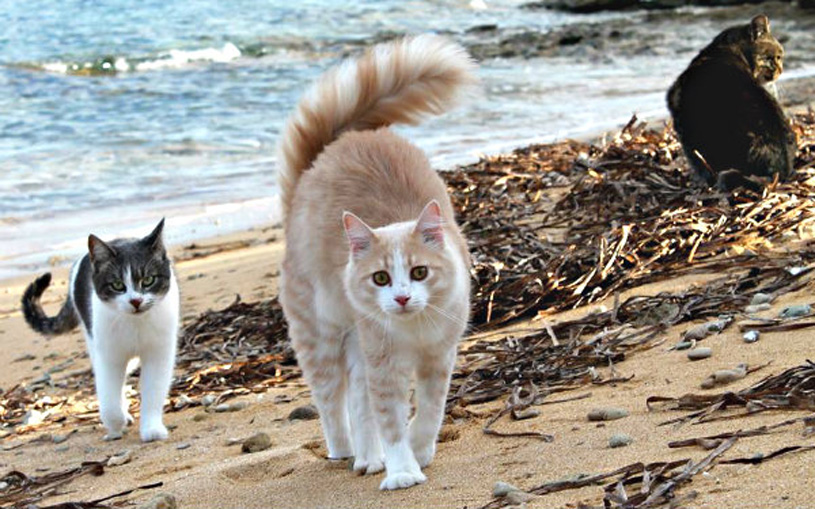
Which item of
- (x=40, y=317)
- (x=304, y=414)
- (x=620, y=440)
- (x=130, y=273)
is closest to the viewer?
(x=620, y=440)

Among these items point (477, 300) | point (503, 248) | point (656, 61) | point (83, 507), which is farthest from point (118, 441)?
point (656, 61)

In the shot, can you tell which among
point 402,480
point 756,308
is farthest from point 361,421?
point 756,308

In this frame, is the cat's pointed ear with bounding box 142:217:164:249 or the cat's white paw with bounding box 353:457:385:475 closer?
the cat's white paw with bounding box 353:457:385:475

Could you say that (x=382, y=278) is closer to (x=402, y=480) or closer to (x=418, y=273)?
(x=418, y=273)

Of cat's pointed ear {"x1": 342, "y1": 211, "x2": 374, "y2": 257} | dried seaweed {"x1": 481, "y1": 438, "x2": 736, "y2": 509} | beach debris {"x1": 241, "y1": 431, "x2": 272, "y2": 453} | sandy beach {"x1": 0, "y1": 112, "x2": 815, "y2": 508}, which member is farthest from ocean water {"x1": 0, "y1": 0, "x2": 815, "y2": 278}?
dried seaweed {"x1": 481, "y1": 438, "x2": 736, "y2": 509}

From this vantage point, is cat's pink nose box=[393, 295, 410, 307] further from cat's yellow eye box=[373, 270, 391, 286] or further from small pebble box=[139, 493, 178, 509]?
small pebble box=[139, 493, 178, 509]

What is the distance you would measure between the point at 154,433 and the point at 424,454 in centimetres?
172

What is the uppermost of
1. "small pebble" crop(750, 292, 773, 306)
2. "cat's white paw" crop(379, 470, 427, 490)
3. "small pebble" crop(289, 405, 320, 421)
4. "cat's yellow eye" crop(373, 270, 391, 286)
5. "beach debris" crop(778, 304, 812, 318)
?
"cat's yellow eye" crop(373, 270, 391, 286)

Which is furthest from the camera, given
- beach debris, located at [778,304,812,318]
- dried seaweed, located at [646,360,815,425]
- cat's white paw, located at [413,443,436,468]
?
beach debris, located at [778,304,812,318]

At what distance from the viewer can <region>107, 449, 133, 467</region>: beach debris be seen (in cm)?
480

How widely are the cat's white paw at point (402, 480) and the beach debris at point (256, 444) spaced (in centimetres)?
83

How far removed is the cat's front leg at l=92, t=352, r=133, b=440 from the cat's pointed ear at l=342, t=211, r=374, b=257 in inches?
78.1

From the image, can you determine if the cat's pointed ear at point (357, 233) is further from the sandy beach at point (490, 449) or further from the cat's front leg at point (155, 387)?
the cat's front leg at point (155, 387)

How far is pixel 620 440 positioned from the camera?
3.52m
